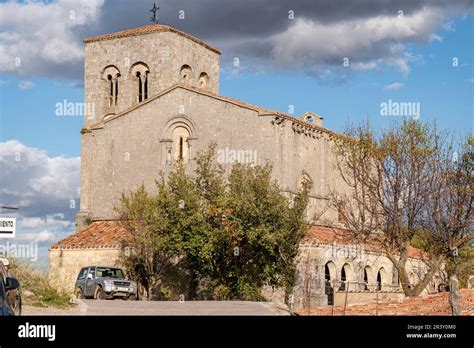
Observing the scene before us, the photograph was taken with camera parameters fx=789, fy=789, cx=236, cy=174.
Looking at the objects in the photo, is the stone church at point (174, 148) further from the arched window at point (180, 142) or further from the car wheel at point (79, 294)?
the car wheel at point (79, 294)

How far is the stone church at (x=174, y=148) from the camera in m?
43.1

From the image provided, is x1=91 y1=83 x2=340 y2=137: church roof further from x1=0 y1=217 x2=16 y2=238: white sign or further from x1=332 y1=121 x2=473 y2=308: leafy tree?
x1=0 y1=217 x2=16 y2=238: white sign

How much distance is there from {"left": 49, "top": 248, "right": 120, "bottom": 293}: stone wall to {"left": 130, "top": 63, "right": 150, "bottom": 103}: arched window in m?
13.4

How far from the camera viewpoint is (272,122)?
142 ft

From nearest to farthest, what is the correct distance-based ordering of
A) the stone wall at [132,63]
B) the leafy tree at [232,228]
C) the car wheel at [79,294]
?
the car wheel at [79,294]
the leafy tree at [232,228]
the stone wall at [132,63]

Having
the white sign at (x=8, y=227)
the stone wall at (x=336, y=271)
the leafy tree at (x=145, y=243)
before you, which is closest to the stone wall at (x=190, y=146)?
the leafy tree at (x=145, y=243)

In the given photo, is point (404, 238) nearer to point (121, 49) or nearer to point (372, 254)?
point (372, 254)

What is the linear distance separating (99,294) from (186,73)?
25.3 meters

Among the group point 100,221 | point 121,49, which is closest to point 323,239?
point 100,221

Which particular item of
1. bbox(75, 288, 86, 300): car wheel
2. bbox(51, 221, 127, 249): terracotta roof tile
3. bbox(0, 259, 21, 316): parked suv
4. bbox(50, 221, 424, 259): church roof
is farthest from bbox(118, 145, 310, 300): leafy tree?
bbox(0, 259, 21, 316): parked suv

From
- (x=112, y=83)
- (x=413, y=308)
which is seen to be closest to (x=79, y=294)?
(x=413, y=308)

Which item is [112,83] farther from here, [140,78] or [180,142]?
[180,142]

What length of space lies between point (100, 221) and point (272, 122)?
13172 millimetres

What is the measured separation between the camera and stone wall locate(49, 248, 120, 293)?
143 feet
